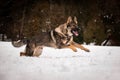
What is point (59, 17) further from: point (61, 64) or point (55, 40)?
point (61, 64)

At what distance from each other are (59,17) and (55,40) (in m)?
0.30

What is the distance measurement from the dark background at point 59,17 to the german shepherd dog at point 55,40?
0.06m

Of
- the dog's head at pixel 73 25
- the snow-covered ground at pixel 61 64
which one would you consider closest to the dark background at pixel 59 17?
the dog's head at pixel 73 25

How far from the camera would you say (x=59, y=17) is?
2924 millimetres

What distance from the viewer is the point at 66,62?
2891 mm

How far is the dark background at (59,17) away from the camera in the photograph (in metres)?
2.88

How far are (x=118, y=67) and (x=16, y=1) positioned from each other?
5.08ft

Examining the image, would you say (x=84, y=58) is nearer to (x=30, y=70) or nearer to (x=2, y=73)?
Answer: (x=30, y=70)

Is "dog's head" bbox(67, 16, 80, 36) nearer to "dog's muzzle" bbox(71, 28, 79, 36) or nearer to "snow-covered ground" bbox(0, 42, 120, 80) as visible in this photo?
"dog's muzzle" bbox(71, 28, 79, 36)

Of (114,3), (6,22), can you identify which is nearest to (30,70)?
(6,22)

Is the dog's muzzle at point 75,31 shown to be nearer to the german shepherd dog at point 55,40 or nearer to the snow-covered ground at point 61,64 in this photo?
the german shepherd dog at point 55,40

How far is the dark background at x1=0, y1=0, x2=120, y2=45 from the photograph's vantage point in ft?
9.46

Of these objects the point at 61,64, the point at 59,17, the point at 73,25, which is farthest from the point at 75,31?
the point at 61,64

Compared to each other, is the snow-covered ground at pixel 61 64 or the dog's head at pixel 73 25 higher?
the dog's head at pixel 73 25
